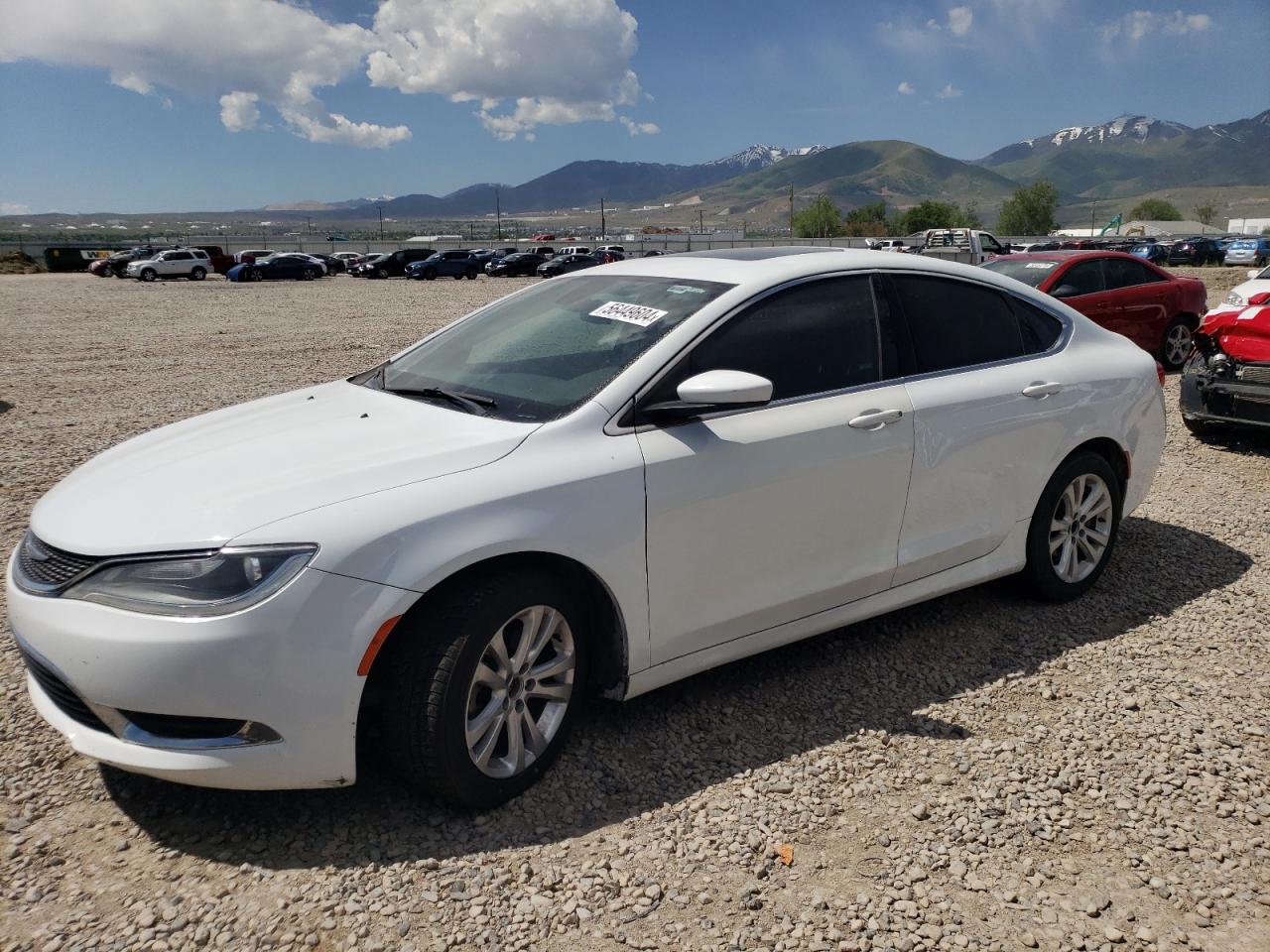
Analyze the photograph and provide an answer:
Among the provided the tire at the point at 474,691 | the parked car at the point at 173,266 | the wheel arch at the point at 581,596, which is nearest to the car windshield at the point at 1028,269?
the wheel arch at the point at 581,596

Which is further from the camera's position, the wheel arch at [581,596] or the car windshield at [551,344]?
the car windshield at [551,344]

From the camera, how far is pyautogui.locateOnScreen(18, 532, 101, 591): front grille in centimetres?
265

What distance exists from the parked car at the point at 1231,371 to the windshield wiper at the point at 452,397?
21.5 ft

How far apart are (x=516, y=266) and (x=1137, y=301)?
44647 millimetres

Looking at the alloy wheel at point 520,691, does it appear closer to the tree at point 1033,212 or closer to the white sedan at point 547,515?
the white sedan at point 547,515

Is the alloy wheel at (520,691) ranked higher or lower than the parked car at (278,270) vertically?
lower

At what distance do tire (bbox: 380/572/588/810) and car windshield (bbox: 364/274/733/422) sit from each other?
626 millimetres

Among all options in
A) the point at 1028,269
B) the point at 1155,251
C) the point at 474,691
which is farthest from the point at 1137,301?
the point at 1155,251

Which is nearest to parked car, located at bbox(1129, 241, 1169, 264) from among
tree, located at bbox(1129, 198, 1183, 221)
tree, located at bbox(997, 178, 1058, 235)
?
tree, located at bbox(997, 178, 1058, 235)

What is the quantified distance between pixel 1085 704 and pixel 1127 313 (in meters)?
8.86

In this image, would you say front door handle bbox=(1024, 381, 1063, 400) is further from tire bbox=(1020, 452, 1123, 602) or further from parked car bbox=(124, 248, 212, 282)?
parked car bbox=(124, 248, 212, 282)

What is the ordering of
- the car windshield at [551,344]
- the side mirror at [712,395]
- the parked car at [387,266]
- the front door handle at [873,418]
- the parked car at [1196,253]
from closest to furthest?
the side mirror at [712,395] → the car windshield at [551,344] → the front door handle at [873,418] → the parked car at [1196,253] → the parked car at [387,266]

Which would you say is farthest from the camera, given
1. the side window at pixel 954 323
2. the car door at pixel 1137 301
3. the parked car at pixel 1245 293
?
the car door at pixel 1137 301

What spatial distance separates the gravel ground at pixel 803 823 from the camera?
2.50m
